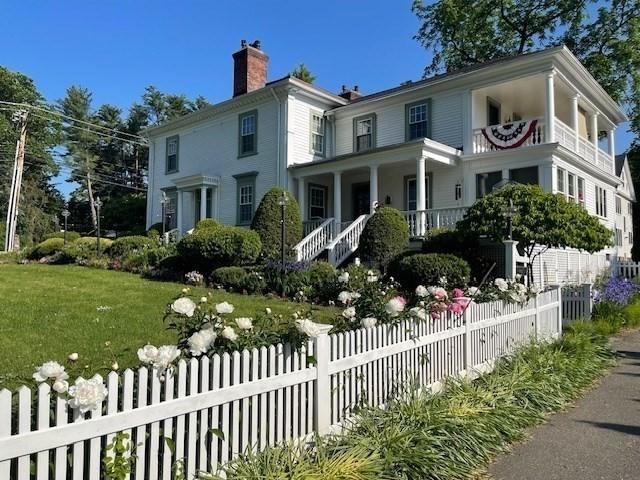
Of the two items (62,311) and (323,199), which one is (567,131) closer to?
(323,199)

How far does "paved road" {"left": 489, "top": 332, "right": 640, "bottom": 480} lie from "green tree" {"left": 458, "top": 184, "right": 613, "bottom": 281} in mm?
5722

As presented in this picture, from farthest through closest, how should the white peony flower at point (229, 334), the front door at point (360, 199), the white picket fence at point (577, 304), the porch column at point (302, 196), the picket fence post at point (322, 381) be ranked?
the front door at point (360, 199) < the porch column at point (302, 196) < the white picket fence at point (577, 304) < the picket fence post at point (322, 381) < the white peony flower at point (229, 334)

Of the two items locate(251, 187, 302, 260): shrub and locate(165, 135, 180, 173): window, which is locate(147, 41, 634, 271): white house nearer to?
locate(165, 135, 180, 173): window

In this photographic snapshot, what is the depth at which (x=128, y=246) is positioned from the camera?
18.3 m

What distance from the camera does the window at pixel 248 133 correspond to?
70.2 ft

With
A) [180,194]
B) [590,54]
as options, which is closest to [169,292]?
[180,194]

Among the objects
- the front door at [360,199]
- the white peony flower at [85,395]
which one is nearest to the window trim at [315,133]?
the front door at [360,199]

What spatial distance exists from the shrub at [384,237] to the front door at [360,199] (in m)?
5.58

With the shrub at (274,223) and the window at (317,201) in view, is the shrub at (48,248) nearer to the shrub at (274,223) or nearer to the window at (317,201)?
the shrub at (274,223)

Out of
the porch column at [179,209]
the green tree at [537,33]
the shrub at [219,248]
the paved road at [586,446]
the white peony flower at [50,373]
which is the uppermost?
the green tree at [537,33]

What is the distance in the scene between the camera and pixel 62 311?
29.1 ft

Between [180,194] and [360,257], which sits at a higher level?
[180,194]

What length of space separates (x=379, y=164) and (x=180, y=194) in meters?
10.4

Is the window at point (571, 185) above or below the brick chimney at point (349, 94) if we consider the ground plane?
below
